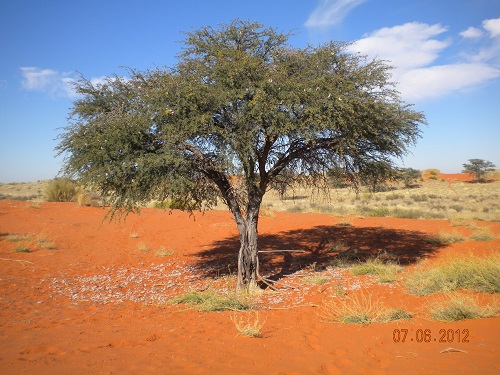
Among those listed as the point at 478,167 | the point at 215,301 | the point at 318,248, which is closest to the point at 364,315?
the point at 215,301

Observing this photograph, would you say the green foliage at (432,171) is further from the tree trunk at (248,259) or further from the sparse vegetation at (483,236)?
the tree trunk at (248,259)

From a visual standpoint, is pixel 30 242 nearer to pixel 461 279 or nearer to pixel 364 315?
pixel 364 315

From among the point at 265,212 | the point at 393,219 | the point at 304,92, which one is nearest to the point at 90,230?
the point at 265,212

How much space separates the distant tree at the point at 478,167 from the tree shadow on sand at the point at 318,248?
4849 centimetres

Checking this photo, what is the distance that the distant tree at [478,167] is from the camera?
189 feet

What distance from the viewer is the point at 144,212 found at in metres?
27.3

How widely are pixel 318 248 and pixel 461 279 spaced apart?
8.11 metres

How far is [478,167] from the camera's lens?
5853cm

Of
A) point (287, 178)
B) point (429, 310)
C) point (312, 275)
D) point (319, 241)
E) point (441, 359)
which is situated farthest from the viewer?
point (319, 241)

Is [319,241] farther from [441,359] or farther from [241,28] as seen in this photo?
[441,359]

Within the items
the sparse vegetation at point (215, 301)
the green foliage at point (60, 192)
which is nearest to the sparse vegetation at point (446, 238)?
the sparse vegetation at point (215, 301)

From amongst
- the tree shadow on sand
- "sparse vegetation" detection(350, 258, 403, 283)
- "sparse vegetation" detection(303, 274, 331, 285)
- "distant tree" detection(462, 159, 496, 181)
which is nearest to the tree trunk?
"sparse vegetation" detection(303, 274, 331, 285)

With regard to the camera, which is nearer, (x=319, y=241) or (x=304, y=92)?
(x=304, y=92)

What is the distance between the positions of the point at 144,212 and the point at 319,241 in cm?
1479
